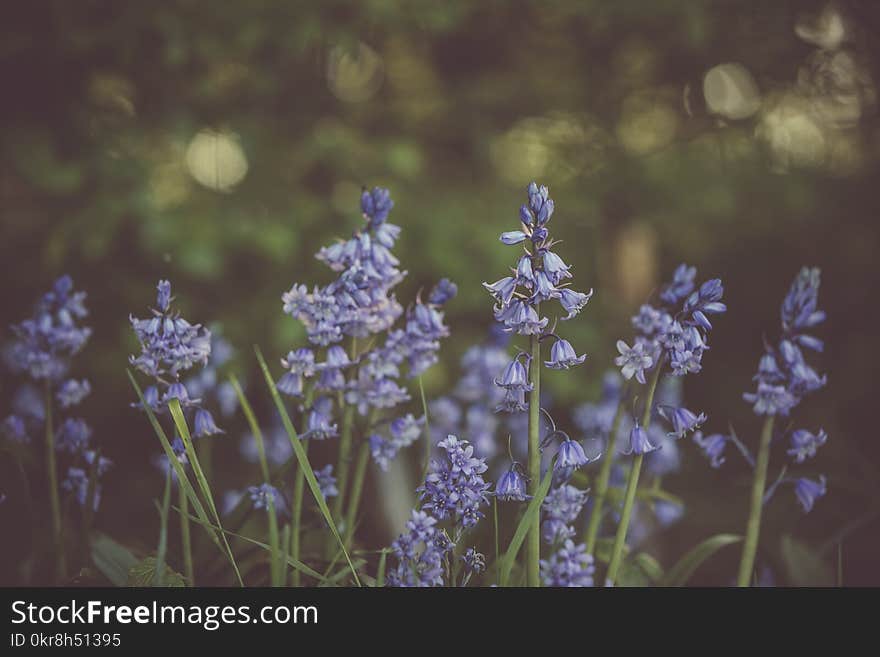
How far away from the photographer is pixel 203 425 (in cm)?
128

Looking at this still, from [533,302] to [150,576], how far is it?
791mm

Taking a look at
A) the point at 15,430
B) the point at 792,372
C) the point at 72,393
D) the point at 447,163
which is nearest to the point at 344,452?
the point at 72,393

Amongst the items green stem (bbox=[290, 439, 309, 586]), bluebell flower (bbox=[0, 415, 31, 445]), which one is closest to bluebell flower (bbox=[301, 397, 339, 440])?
green stem (bbox=[290, 439, 309, 586])

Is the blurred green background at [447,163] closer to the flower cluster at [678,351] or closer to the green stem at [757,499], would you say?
the green stem at [757,499]

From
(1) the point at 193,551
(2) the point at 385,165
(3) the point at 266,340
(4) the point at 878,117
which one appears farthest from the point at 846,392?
(1) the point at 193,551

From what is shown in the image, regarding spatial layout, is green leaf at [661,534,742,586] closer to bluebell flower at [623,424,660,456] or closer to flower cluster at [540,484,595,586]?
flower cluster at [540,484,595,586]

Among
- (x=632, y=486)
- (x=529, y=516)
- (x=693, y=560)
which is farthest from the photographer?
(x=693, y=560)

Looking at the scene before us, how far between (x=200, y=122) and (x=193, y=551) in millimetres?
1849

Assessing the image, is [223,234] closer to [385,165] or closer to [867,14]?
Result: [385,165]

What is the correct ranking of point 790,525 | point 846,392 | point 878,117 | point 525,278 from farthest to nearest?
1. point 846,392
2. point 878,117
3. point 790,525
4. point 525,278

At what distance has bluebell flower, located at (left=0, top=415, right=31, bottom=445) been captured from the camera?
148 cm

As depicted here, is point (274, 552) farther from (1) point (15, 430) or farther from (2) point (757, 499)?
(2) point (757, 499)

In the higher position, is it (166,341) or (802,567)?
(166,341)

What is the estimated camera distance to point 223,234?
8.58ft
